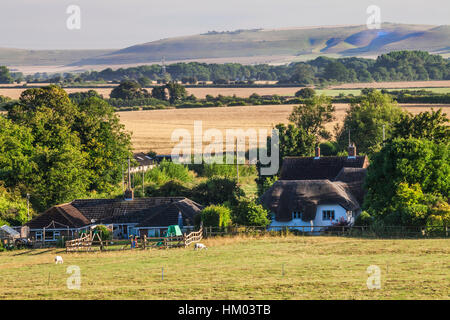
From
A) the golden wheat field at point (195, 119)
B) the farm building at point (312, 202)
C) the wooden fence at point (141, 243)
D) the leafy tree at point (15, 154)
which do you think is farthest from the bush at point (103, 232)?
the golden wheat field at point (195, 119)

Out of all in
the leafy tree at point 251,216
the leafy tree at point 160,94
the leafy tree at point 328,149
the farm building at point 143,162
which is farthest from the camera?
the leafy tree at point 160,94

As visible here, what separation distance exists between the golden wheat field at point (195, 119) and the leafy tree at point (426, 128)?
43943 millimetres

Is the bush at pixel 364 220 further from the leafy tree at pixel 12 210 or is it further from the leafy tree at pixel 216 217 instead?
the leafy tree at pixel 12 210

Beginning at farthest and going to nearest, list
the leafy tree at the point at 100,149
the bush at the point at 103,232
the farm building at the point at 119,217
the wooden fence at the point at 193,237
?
the leafy tree at the point at 100,149, the farm building at the point at 119,217, the bush at the point at 103,232, the wooden fence at the point at 193,237

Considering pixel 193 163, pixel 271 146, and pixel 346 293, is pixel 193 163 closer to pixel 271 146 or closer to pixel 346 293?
pixel 271 146

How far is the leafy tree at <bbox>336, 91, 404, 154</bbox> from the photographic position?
9512cm

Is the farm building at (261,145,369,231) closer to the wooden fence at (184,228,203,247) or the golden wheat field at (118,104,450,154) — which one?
the wooden fence at (184,228,203,247)

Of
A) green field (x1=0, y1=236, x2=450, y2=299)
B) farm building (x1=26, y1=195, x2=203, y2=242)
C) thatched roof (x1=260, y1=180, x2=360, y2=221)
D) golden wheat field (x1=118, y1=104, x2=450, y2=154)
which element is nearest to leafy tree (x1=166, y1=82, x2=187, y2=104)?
golden wheat field (x1=118, y1=104, x2=450, y2=154)

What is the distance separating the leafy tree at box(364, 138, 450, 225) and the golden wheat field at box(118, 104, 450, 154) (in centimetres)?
5512

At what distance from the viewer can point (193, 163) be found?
88.4 meters

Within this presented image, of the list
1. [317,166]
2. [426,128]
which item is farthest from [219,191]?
[426,128]

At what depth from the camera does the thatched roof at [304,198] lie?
185 ft
